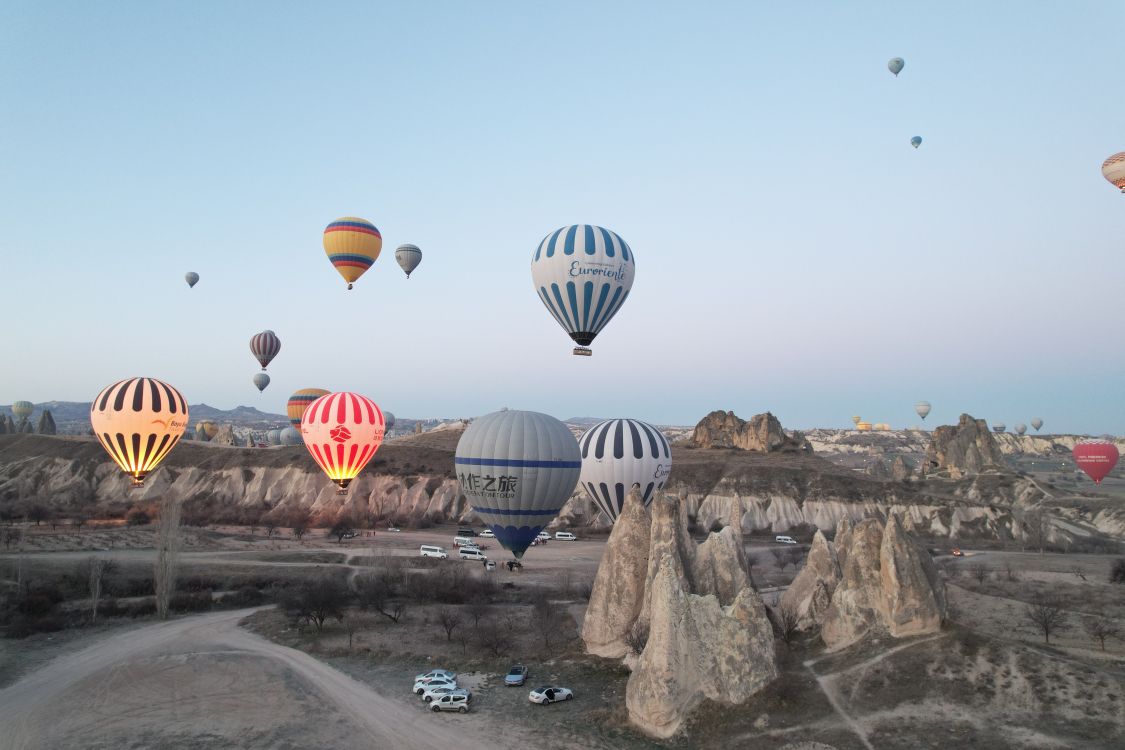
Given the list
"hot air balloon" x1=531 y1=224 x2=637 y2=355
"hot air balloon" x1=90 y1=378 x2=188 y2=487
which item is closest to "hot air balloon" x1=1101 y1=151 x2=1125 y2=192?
"hot air balloon" x1=531 y1=224 x2=637 y2=355

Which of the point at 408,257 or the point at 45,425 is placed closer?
the point at 408,257

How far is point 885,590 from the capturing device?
65.8ft

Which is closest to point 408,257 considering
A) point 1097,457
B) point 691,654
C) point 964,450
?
point 691,654

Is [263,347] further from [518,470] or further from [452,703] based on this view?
[452,703]

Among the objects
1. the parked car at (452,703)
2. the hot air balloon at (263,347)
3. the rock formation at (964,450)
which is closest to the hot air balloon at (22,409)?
the hot air balloon at (263,347)

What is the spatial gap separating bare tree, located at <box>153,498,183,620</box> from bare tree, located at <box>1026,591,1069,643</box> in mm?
38235

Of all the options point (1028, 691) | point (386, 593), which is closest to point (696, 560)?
point (1028, 691)

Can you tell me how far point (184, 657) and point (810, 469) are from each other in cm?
6001

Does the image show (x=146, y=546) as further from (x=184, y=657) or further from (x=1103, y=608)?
(x=1103, y=608)

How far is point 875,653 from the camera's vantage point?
1898cm

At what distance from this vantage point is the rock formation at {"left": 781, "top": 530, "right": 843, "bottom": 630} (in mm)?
23281

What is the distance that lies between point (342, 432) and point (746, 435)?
2377 inches

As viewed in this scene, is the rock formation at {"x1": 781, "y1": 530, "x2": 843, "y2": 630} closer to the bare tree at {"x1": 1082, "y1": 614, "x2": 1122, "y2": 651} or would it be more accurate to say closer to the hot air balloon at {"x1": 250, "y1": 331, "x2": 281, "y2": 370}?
the bare tree at {"x1": 1082, "y1": 614, "x2": 1122, "y2": 651}

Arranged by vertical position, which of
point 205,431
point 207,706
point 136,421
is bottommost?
point 207,706
